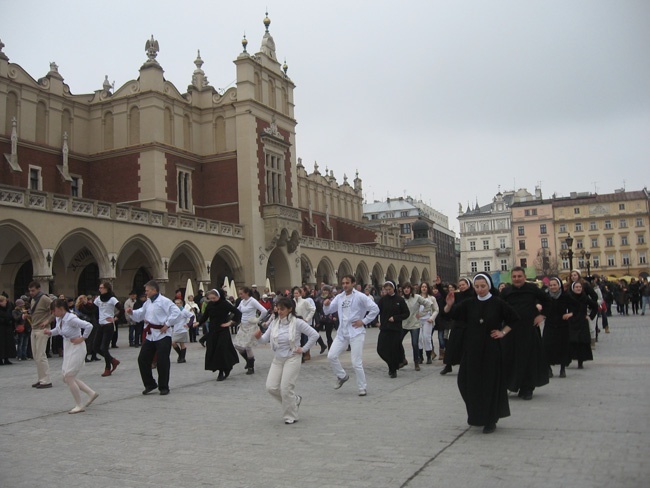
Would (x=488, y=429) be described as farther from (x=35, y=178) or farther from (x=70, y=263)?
(x=35, y=178)

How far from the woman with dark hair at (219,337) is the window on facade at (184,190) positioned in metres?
26.5

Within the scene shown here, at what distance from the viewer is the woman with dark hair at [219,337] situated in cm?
1253

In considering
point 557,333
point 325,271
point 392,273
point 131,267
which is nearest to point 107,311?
point 557,333

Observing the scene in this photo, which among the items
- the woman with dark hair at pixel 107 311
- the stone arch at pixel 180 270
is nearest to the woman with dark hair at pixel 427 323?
the woman with dark hair at pixel 107 311

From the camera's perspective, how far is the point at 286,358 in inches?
334

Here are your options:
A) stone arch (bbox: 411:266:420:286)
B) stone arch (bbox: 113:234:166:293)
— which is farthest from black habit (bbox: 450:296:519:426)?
stone arch (bbox: 411:266:420:286)

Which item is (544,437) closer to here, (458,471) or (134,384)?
(458,471)

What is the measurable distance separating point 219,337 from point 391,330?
3.29 metres

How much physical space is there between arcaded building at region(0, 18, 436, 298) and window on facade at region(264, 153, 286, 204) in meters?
0.09

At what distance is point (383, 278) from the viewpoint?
193 feet

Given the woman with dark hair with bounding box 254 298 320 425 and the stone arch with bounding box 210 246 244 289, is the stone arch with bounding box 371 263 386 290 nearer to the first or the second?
the stone arch with bounding box 210 246 244 289

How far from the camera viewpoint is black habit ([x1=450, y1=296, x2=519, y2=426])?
7082mm

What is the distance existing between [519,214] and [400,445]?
9293cm

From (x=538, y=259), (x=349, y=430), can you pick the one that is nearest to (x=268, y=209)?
(x=349, y=430)
